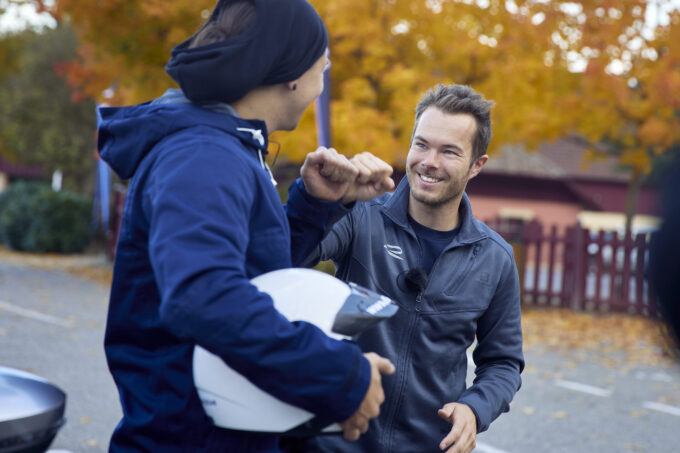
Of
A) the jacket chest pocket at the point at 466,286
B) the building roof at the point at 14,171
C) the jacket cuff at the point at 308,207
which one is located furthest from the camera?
the building roof at the point at 14,171

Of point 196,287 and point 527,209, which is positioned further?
point 527,209

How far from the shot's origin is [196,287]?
4.13ft

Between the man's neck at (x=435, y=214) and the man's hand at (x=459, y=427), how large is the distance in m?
0.64

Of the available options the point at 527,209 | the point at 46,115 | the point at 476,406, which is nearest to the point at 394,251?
the point at 476,406

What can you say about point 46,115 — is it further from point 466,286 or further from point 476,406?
point 476,406

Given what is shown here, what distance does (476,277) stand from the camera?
238 cm

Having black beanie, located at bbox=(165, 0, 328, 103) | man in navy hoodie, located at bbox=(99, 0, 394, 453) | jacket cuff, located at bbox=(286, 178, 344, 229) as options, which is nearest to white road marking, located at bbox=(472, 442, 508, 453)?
jacket cuff, located at bbox=(286, 178, 344, 229)

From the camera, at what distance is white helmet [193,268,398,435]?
138 cm

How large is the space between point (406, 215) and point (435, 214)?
10 centimetres

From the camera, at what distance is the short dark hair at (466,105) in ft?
8.29

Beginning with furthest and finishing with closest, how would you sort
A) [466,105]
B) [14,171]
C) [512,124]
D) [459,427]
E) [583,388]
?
[14,171] → [512,124] → [583,388] → [466,105] → [459,427]

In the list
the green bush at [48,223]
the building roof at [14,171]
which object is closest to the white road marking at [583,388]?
the green bush at [48,223]

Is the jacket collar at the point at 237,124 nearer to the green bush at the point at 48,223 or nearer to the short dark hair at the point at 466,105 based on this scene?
the short dark hair at the point at 466,105

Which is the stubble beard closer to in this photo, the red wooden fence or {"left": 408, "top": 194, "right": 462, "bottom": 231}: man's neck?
{"left": 408, "top": 194, "right": 462, "bottom": 231}: man's neck
